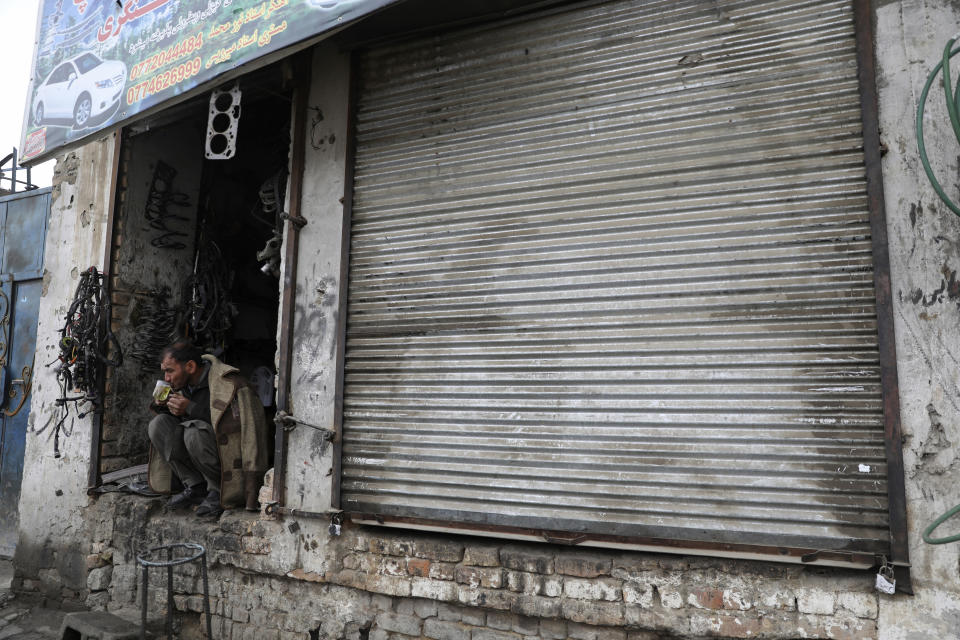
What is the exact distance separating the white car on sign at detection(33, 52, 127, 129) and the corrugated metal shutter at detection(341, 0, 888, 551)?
2313 mm

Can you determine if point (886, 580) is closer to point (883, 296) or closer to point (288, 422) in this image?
point (883, 296)

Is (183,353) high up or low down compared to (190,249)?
down

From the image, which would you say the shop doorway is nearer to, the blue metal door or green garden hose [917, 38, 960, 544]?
the blue metal door

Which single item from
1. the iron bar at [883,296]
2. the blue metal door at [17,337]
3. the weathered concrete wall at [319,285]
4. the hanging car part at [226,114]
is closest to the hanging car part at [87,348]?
the blue metal door at [17,337]

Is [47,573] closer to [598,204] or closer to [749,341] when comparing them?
[598,204]

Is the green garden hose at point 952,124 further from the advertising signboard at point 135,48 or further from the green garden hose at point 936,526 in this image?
the advertising signboard at point 135,48

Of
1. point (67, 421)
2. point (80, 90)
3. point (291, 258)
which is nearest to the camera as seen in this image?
point (291, 258)

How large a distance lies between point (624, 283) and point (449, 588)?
2063 mm

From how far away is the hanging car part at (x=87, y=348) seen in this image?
17.0 feet

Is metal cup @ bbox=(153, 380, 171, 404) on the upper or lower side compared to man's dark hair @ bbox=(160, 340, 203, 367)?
lower

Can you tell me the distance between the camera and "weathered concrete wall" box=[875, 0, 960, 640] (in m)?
2.60

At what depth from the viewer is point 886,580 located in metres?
2.62

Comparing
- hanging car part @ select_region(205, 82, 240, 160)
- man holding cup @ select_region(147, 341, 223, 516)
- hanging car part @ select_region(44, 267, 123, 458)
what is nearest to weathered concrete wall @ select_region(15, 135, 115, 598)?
hanging car part @ select_region(44, 267, 123, 458)

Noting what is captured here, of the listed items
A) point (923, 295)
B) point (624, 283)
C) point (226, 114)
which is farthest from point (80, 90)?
point (923, 295)
